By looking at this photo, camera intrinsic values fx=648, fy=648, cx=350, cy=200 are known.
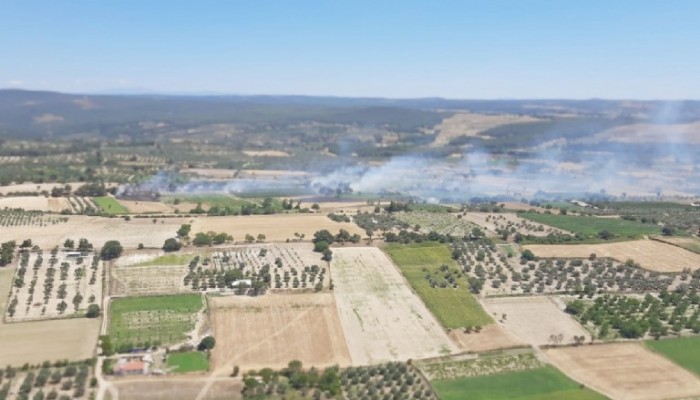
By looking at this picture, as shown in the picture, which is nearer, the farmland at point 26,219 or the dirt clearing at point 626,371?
the dirt clearing at point 626,371

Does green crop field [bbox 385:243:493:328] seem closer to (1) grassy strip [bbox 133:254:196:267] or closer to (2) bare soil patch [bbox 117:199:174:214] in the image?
(1) grassy strip [bbox 133:254:196:267]

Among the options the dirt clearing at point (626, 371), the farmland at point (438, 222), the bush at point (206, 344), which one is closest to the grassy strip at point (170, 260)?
the bush at point (206, 344)

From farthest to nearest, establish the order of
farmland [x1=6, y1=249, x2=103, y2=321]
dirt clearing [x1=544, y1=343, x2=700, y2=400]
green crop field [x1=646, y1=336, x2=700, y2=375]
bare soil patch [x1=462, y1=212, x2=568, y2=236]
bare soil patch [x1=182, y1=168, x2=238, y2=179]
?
bare soil patch [x1=182, y1=168, x2=238, y2=179], bare soil patch [x1=462, y1=212, x2=568, y2=236], farmland [x1=6, y1=249, x2=103, y2=321], green crop field [x1=646, y1=336, x2=700, y2=375], dirt clearing [x1=544, y1=343, x2=700, y2=400]

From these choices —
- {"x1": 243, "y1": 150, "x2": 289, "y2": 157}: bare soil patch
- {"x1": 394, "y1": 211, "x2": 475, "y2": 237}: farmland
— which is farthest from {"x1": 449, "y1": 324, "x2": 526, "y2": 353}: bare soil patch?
{"x1": 243, "y1": 150, "x2": 289, "y2": 157}: bare soil patch

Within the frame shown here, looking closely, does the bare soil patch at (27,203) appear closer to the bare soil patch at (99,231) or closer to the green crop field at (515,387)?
the bare soil patch at (99,231)

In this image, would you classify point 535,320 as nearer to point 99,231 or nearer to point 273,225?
point 273,225

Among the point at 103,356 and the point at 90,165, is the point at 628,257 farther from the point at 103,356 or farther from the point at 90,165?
the point at 90,165
